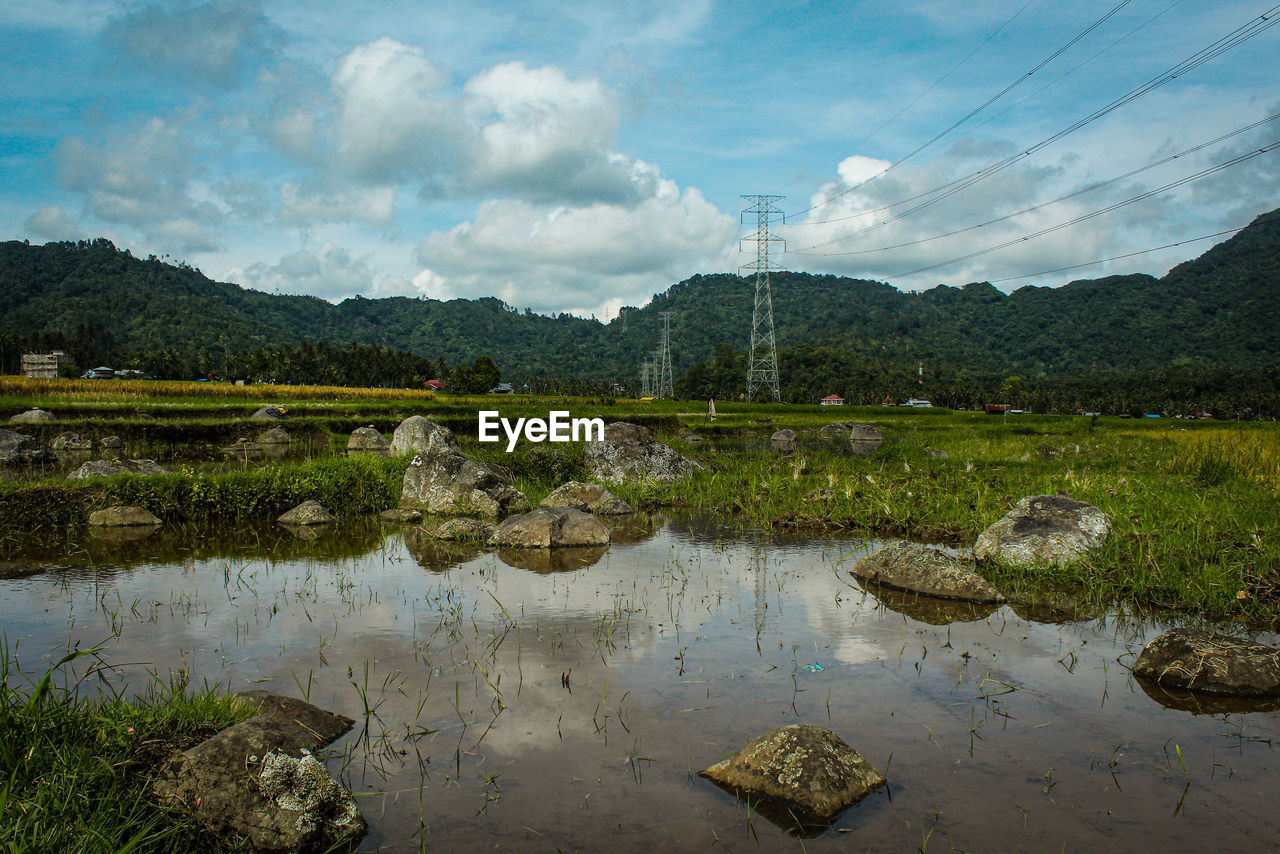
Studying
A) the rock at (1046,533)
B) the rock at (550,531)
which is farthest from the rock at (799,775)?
the rock at (550,531)

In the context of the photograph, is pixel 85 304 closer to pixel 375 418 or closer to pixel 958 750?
pixel 375 418

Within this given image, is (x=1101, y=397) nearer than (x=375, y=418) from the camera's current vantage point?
No

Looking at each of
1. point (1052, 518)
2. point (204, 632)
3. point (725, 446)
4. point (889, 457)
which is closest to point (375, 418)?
point (725, 446)

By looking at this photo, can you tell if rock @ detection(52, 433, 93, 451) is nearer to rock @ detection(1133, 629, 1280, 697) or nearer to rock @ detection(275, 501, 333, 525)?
rock @ detection(275, 501, 333, 525)

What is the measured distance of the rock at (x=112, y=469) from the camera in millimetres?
13539

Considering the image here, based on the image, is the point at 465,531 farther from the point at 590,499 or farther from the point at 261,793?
the point at 261,793

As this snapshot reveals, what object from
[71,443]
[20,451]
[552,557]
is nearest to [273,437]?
[71,443]

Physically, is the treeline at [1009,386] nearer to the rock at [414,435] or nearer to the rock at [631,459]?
the rock at [631,459]

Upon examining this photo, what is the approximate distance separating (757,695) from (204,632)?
16.9 ft

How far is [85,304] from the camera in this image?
122688 mm

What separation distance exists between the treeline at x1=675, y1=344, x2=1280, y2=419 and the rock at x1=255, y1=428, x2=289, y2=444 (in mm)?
61899

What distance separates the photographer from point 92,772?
372cm

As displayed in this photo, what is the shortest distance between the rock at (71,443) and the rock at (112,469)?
9166 mm

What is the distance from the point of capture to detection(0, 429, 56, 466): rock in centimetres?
1900
